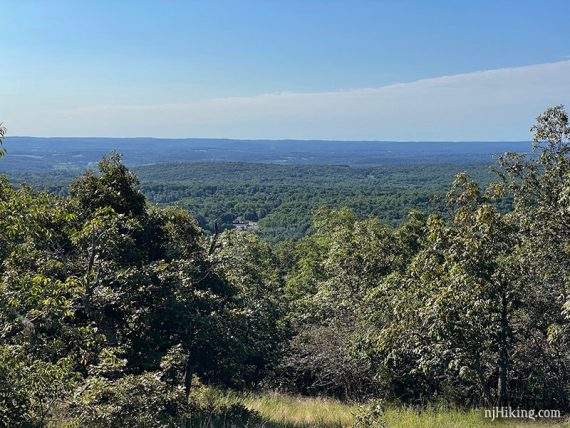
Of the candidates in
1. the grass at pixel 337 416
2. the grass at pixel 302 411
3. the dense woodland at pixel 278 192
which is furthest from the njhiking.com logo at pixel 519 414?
the dense woodland at pixel 278 192

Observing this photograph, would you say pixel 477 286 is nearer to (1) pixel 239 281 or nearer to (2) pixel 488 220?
(2) pixel 488 220

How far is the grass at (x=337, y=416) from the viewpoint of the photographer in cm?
1005

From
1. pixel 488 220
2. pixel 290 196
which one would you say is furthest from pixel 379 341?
pixel 290 196

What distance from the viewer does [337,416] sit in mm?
11320

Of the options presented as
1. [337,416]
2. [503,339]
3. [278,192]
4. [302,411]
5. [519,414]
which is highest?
[503,339]

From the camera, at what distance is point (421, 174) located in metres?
177

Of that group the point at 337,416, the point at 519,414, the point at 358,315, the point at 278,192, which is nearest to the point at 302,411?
the point at 337,416

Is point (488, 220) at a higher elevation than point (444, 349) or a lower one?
higher

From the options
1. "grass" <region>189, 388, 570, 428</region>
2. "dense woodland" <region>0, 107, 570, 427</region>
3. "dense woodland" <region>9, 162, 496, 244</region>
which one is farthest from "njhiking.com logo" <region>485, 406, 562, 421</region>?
"dense woodland" <region>9, 162, 496, 244</region>

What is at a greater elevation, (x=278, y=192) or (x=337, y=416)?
(x=337, y=416)

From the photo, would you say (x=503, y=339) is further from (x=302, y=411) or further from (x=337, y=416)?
(x=302, y=411)

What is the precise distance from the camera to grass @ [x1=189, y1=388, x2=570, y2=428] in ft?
33.0

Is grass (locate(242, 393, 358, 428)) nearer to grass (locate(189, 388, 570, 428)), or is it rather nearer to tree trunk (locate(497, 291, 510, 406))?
grass (locate(189, 388, 570, 428))

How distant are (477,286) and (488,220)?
1.46 meters
